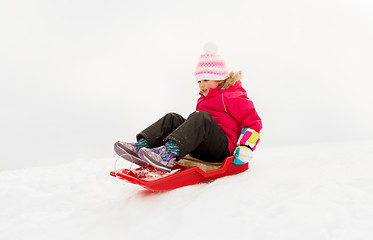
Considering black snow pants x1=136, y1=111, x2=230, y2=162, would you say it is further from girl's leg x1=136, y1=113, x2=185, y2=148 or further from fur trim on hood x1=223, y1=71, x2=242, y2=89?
fur trim on hood x1=223, y1=71, x2=242, y2=89

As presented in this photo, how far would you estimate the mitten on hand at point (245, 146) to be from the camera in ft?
5.38

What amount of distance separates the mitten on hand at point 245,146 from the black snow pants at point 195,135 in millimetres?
76

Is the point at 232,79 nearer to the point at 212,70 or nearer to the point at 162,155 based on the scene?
the point at 212,70

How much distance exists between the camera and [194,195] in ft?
4.58

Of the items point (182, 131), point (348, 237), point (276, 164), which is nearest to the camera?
point (348, 237)

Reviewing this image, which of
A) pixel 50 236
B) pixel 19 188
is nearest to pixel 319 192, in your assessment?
pixel 50 236

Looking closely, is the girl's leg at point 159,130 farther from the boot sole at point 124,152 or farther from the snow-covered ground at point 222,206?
the snow-covered ground at point 222,206

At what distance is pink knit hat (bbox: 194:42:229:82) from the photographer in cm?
183

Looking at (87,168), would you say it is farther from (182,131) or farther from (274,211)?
(274,211)

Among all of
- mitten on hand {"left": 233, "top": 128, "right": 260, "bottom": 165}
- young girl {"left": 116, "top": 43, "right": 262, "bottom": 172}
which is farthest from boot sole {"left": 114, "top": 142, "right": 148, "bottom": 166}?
mitten on hand {"left": 233, "top": 128, "right": 260, "bottom": 165}

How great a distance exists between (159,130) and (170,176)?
13.3 inches

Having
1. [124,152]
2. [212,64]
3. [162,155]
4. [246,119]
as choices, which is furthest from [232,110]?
[124,152]

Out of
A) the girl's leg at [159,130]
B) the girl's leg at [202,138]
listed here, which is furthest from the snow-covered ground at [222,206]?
the girl's leg at [159,130]

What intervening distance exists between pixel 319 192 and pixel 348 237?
0.31 m
